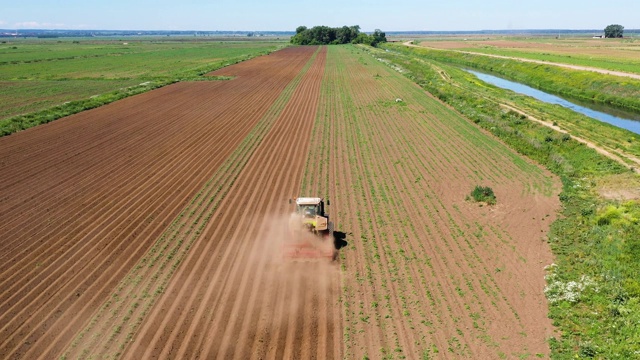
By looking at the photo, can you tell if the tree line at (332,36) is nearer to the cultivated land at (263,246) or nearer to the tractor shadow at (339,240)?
the cultivated land at (263,246)

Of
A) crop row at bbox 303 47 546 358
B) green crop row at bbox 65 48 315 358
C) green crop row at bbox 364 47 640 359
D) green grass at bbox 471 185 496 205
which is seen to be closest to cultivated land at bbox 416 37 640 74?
green crop row at bbox 364 47 640 359

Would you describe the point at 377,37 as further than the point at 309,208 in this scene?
Yes

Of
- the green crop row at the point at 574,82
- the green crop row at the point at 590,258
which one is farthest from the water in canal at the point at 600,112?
the green crop row at the point at 590,258

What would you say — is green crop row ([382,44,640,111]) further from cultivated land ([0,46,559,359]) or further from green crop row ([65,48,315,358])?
green crop row ([65,48,315,358])

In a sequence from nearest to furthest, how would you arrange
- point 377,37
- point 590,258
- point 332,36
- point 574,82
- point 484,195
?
point 590,258 < point 484,195 < point 574,82 < point 377,37 < point 332,36

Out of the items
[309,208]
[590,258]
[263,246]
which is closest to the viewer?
[590,258]

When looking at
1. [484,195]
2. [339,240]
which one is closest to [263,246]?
[339,240]

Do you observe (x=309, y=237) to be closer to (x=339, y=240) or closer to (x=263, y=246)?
(x=339, y=240)
